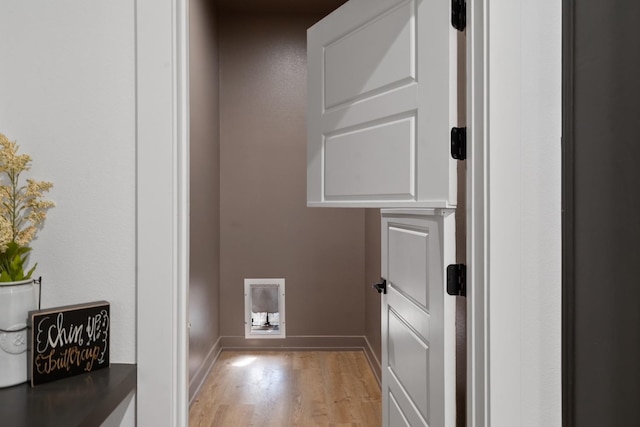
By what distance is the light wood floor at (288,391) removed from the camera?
296cm

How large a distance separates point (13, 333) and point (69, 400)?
215 mm

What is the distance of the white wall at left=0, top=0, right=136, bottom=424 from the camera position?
1.30 metres

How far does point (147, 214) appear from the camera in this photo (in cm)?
129

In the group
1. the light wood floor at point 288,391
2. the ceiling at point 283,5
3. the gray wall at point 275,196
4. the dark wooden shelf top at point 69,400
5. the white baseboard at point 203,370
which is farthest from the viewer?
the gray wall at point 275,196

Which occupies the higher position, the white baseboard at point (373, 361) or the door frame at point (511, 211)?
the door frame at point (511, 211)

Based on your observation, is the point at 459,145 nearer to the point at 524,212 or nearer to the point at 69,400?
the point at 524,212

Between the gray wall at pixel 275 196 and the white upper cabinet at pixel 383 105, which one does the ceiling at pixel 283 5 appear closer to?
the gray wall at pixel 275 196

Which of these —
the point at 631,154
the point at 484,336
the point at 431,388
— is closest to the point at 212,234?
the point at 431,388

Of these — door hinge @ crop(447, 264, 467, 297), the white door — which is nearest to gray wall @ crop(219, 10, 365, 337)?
the white door

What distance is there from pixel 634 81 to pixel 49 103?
4.75 ft

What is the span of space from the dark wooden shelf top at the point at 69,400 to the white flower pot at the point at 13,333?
0.03m

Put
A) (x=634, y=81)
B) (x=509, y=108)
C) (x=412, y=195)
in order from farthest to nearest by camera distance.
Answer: (x=412, y=195), (x=509, y=108), (x=634, y=81)

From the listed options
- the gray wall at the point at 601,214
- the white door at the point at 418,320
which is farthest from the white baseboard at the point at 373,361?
the gray wall at the point at 601,214

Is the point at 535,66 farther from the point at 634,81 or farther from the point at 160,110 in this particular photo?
the point at 160,110
